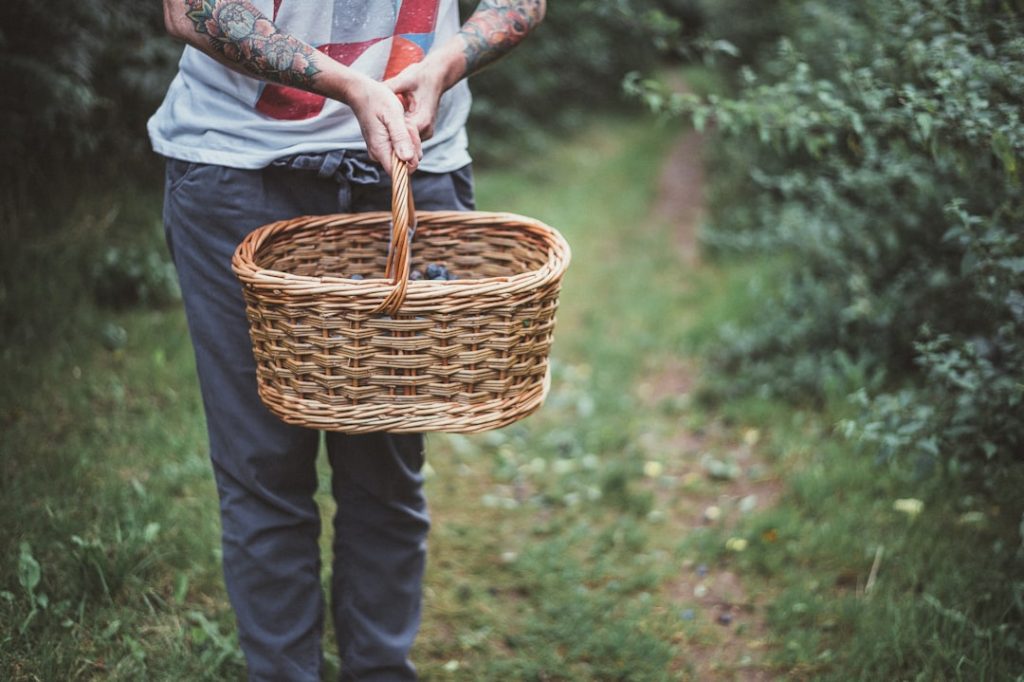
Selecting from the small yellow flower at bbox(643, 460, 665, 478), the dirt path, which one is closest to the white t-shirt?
the dirt path

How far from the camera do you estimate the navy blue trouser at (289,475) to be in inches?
67.4

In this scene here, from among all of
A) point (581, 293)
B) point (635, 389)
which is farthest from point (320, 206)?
point (581, 293)

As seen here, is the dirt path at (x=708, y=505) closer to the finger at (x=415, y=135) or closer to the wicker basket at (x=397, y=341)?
the wicker basket at (x=397, y=341)

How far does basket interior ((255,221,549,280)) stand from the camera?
1771mm

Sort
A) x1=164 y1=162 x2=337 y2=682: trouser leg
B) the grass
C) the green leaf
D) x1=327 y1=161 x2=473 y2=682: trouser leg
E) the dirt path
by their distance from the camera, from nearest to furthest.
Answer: x1=164 y1=162 x2=337 y2=682: trouser leg
x1=327 y1=161 x2=473 y2=682: trouser leg
the green leaf
the grass
the dirt path

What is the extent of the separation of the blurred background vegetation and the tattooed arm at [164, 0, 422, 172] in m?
1.22

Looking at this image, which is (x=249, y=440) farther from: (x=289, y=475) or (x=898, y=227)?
(x=898, y=227)

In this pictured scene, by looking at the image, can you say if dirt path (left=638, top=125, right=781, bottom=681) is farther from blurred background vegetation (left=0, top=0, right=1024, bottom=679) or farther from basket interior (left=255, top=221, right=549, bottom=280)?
basket interior (left=255, top=221, right=549, bottom=280)

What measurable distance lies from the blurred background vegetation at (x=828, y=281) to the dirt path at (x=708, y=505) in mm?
113

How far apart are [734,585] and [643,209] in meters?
4.44

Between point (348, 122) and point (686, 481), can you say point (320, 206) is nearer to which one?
point (348, 122)

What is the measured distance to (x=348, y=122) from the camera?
1686 millimetres

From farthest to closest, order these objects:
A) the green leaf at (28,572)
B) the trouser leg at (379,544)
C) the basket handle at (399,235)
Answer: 1. the green leaf at (28,572)
2. the trouser leg at (379,544)
3. the basket handle at (399,235)

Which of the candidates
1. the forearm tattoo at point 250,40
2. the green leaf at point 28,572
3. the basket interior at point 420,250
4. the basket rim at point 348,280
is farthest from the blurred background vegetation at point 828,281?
the forearm tattoo at point 250,40
